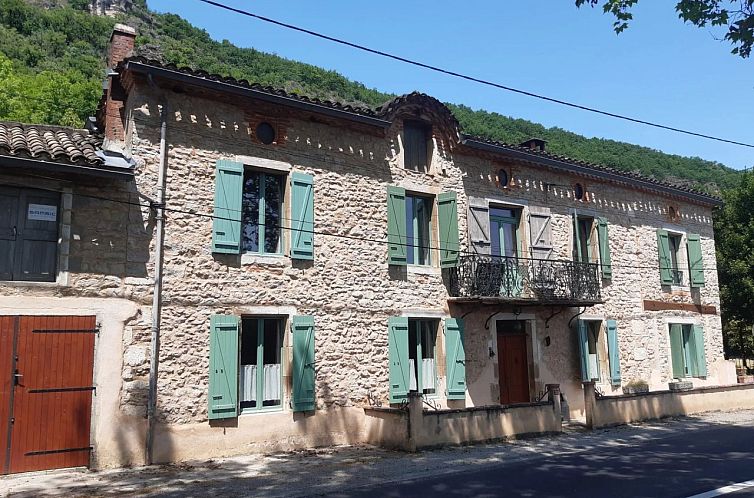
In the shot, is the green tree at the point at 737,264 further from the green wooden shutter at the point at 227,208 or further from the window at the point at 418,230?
the green wooden shutter at the point at 227,208

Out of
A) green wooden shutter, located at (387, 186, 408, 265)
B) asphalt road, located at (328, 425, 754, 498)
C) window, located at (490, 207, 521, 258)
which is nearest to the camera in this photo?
asphalt road, located at (328, 425, 754, 498)

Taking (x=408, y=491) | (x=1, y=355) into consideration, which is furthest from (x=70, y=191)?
(x=408, y=491)

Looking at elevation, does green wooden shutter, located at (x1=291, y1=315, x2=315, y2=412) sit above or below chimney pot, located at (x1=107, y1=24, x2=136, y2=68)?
below

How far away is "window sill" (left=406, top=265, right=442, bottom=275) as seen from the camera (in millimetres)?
12612

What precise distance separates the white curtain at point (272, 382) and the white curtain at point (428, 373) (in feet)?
10.8

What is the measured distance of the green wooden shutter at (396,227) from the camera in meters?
12.4

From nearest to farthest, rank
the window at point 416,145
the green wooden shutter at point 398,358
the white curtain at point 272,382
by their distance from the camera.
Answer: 1. the white curtain at point 272,382
2. the green wooden shutter at point 398,358
3. the window at point 416,145

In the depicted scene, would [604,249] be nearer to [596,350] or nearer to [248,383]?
[596,350]

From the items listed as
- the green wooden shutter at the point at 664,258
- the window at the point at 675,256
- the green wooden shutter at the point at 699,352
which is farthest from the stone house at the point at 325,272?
the window at the point at 675,256

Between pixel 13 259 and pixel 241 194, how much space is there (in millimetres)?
3689

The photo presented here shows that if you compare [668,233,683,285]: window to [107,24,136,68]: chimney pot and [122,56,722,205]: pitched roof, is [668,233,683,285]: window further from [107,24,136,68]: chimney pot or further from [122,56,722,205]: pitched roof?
[107,24,136,68]: chimney pot

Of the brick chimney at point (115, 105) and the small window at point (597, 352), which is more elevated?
the brick chimney at point (115, 105)

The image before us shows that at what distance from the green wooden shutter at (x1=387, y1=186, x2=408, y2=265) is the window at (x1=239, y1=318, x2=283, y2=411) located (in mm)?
2922

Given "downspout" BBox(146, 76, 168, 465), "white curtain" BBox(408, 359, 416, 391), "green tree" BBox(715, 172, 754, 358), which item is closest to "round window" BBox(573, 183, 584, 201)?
"white curtain" BBox(408, 359, 416, 391)
